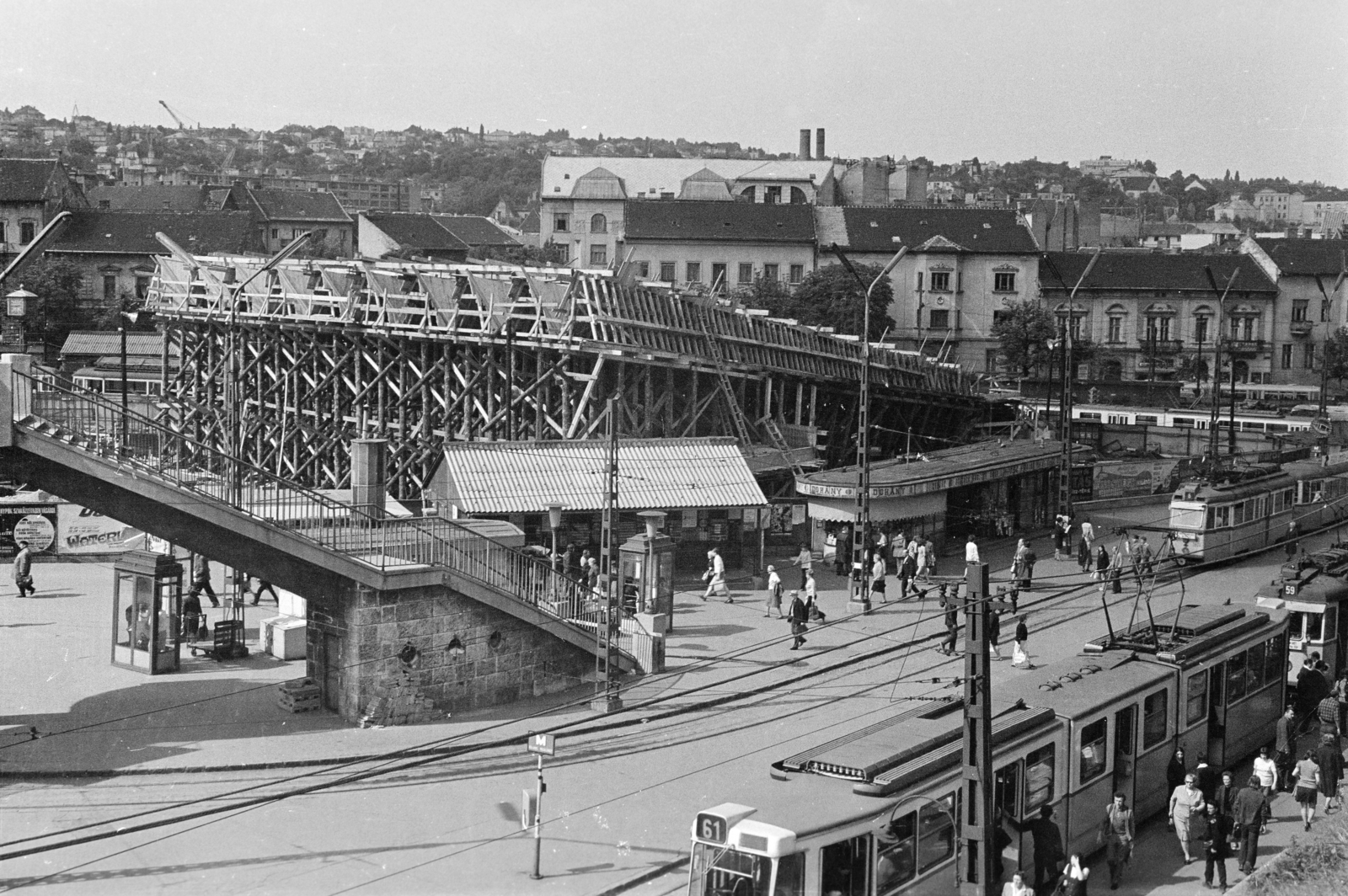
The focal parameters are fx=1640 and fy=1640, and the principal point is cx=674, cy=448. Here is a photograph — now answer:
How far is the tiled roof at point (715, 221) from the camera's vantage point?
91.6 metres

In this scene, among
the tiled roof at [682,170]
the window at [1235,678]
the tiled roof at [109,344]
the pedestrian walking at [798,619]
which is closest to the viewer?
the window at [1235,678]

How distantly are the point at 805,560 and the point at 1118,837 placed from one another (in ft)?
61.5

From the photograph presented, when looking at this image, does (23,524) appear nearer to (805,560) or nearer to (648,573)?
(648,573)

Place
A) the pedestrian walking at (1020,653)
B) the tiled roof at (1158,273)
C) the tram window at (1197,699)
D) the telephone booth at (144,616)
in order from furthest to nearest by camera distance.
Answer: the tiled roof at (1158,273)
the pedestrian walking at (1020,653)
the telephone booth at (144,616)
the tram window at (1197,699)

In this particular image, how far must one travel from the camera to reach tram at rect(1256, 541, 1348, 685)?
2630 cm

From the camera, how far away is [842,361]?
50.7 meters

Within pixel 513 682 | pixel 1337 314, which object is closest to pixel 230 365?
pixel 513 682

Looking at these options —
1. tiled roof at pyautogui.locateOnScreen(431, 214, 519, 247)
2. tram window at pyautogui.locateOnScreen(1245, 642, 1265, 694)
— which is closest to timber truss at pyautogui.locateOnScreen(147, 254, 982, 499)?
tram window at pyautogui.locateOnScreen(1245, 642, 1265, 694)

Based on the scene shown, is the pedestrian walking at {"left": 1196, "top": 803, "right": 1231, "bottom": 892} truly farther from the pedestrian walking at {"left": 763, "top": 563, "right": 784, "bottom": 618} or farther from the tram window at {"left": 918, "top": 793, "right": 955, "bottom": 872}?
the pedestrian walking at {"left": 763, "top": 563, "right": 784, "bottom": 618}

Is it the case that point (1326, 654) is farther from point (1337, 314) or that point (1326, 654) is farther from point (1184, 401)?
point (1337, 314)

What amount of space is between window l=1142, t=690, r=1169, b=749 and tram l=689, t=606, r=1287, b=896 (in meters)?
0.02

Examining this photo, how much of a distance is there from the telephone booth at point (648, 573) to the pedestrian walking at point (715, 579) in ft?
16.4

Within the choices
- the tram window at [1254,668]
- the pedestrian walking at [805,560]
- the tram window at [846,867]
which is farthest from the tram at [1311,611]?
the tram window at [846,867]

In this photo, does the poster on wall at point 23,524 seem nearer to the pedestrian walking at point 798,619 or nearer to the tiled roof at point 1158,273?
the pedestrian walking at point 798,619
